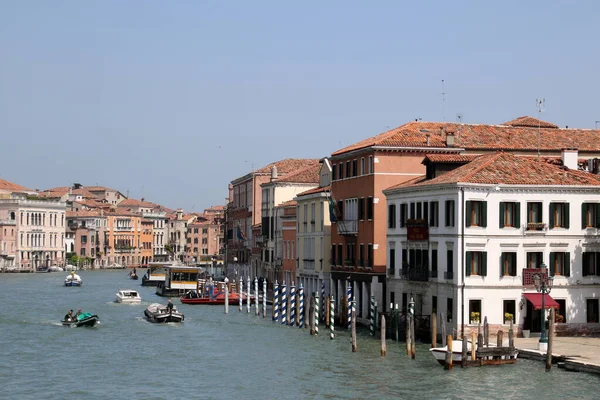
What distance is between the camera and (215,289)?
74812mm

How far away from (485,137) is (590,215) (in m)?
10.5

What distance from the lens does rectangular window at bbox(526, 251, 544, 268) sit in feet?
128

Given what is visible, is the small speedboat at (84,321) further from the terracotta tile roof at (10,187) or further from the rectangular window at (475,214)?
the terracotta tile roof at (10,187)

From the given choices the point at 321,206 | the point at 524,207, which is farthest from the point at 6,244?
the point at 524,207

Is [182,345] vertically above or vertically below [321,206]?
below

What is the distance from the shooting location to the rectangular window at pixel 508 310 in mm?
38469

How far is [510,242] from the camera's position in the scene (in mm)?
38656

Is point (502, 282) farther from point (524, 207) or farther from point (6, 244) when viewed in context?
point (6, 244)

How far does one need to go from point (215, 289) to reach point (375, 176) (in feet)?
94.6

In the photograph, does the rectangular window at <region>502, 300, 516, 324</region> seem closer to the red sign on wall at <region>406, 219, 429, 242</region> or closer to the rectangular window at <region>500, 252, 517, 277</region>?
the rectangular window at <region>500, 252, 517, 277</region>

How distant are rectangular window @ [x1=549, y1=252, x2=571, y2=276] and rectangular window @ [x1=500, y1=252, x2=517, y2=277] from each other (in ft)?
4.45

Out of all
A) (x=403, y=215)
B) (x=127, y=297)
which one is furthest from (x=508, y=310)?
(x=127, y=297)

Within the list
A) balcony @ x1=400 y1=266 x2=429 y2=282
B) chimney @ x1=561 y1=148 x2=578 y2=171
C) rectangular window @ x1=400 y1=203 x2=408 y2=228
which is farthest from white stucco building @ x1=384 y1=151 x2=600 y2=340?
rectangular window @ x1=400 y1=203 x2=408 y2=228

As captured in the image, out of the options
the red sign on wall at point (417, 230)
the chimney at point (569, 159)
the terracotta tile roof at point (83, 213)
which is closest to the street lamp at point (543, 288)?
the red sign on wall at point (417, 230)
